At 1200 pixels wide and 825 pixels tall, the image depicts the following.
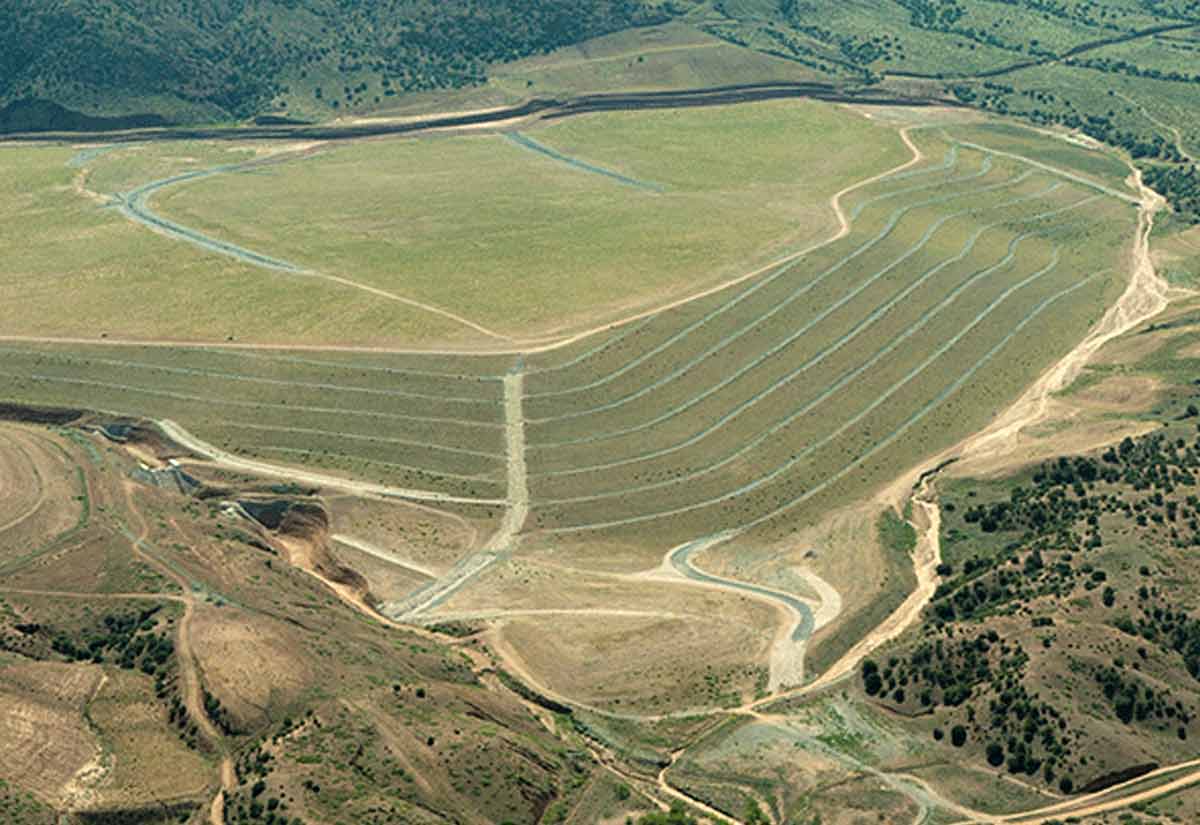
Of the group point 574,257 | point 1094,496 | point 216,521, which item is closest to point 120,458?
Result: point 216,521

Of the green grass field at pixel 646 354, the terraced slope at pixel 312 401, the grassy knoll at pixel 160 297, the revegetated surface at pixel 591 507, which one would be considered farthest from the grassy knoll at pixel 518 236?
the terraced slope at pixel 312 401

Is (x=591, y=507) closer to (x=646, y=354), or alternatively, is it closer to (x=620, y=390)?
(x=620, y=390)

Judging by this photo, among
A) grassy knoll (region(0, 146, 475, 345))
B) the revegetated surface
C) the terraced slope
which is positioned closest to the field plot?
the terraced slope

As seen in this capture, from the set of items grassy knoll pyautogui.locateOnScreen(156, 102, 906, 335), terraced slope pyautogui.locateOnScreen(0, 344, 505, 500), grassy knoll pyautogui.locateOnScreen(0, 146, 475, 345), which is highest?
grassy knoll pyautogui.locateOnScreen(156, 102, 906, 335)

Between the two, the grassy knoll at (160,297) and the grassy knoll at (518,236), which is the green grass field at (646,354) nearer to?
the grassy knoll at (518,236)

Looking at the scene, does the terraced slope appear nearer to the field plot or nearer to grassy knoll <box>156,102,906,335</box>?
the field plot

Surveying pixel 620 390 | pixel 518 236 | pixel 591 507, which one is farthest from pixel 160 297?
pixel 591 507

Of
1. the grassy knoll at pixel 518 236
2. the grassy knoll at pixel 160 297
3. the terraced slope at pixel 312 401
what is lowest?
the terraced slope at pixel 312 401

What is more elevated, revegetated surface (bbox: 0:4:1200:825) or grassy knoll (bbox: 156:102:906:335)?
grassy knoll (bbox: 156:102:906:335)

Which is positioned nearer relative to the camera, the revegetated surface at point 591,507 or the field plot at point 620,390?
the revegetated surface at point 591,507
